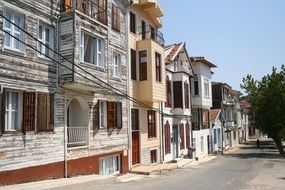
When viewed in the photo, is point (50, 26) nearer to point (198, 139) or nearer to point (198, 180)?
point (198, 180)

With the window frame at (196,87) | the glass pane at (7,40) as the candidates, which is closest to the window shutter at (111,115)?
the glass pane at (7,40)

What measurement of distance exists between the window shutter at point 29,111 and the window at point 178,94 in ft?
64.6

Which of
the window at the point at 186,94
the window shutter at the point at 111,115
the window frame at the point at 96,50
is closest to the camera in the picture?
the window frame at the point at 96,50

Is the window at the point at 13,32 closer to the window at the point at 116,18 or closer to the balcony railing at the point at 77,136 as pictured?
the balcony railing at the point at 77,136

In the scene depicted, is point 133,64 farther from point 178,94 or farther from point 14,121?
point 14,121

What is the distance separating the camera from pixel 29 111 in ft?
51.1

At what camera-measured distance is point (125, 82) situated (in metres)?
24.3

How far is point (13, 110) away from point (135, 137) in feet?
40.2

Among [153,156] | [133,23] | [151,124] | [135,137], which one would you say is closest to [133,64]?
[133,23]

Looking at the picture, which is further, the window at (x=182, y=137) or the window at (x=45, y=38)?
the window at (x=182, y=137)

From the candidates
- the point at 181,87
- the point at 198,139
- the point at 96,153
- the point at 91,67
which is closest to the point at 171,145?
the point at 181,87

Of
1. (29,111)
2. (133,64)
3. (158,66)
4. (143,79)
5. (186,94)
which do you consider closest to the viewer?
(29,111)

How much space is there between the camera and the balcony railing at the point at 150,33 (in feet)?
92.0

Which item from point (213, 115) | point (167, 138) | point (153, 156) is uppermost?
point (213, 115)
